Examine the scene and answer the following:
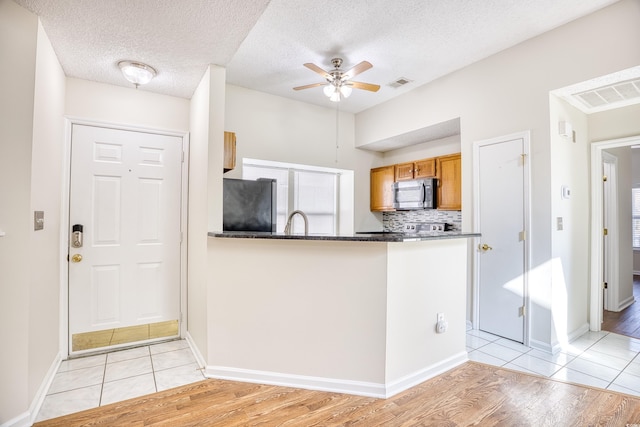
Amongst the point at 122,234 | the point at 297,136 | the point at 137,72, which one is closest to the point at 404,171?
the point at 297,136

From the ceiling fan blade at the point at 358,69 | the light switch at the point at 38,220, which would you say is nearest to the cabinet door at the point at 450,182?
the ceiling fan blade at the point at 358,69

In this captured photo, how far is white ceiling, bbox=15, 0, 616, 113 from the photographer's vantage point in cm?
197

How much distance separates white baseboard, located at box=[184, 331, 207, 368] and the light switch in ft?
4.97

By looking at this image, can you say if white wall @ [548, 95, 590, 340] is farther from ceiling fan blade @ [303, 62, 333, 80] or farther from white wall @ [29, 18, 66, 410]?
white wall @ [29, 18, 66, 410]

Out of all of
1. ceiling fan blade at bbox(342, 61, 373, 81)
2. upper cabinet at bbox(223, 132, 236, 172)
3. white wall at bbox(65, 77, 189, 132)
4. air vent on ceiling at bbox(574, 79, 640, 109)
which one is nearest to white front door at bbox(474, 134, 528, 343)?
air vent on ceiling at bbox(574, 79, 640, 109)

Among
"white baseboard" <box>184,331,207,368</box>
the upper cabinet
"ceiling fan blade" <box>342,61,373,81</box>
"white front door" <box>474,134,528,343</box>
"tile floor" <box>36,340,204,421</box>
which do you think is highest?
"ceiling fan blade" <box>342,61,373,81</box>

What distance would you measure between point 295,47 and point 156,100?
4.87ft

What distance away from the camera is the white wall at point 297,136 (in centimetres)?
414

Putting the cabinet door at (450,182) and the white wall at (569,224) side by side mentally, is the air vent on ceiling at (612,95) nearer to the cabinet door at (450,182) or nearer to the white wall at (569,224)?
the white wall at (569,224)

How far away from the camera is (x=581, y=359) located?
277 centimetres

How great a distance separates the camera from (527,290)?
3080mm

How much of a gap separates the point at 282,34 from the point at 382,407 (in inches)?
126

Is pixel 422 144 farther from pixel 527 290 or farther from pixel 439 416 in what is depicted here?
pixel 439 416

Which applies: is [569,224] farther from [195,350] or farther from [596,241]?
[195,350]
